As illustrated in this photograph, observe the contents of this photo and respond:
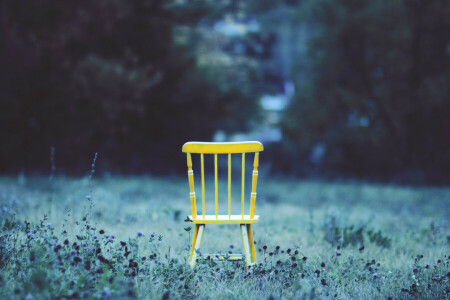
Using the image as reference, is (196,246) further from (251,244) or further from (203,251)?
(203,251)

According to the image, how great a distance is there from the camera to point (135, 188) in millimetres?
9227

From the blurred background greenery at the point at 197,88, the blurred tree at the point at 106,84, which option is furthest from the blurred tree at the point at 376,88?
the blurred tree at the point at 106,84

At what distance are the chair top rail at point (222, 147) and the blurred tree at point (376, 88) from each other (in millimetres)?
10524

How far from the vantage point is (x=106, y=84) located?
10898 millimetres

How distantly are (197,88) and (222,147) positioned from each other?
964 cm

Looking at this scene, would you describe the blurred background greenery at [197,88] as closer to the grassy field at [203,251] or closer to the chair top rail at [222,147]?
the grassy field at [203,251]

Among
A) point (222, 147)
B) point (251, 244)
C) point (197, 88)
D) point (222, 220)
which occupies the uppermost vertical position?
point (197, 88)

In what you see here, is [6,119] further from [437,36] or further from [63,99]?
[437,36]

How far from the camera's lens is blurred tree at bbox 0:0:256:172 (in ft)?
35.0

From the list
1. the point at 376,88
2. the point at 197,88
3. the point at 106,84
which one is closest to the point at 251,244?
the point at 106,84

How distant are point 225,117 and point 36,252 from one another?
11.2 metres

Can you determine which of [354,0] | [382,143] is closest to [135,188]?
[382,143]

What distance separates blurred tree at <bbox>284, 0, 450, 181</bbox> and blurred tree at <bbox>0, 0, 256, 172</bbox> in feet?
9.31

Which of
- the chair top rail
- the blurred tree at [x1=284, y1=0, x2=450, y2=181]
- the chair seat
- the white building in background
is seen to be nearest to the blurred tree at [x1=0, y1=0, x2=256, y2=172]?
the white building in background
